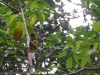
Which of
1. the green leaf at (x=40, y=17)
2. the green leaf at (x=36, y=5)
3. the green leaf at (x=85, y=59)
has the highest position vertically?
the green leaf at (x=36, y=5)

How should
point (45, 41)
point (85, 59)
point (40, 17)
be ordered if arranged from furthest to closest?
point (45, 41), point (40, 17), point (85, 59)

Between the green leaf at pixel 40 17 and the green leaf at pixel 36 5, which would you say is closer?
the green leaf at pixel 36 5

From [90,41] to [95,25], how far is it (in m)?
0.08

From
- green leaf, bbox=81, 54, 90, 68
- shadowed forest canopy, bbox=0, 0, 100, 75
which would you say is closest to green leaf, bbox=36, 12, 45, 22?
shadowed forest canopy, bbox=0, 0, 100, 75

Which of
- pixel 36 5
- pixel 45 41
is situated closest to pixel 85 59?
pixel 36 5

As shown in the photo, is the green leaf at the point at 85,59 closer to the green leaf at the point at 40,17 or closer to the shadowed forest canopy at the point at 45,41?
the shadowed forest canopy at the point at 45,41

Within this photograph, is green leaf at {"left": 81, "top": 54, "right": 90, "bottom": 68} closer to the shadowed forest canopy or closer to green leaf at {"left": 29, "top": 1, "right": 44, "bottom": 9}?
the shadowed forest canopy

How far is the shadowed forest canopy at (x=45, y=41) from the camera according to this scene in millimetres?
946

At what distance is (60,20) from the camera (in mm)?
2740

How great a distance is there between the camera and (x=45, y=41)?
232 cm

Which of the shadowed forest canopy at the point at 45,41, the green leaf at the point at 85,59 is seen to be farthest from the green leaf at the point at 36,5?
the green leaf at the point at 85,59

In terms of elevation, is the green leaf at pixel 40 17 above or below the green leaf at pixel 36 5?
below

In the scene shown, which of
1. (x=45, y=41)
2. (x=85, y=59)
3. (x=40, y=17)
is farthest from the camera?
(x=45, y=41)

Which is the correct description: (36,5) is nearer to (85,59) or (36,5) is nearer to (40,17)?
(40,17)
